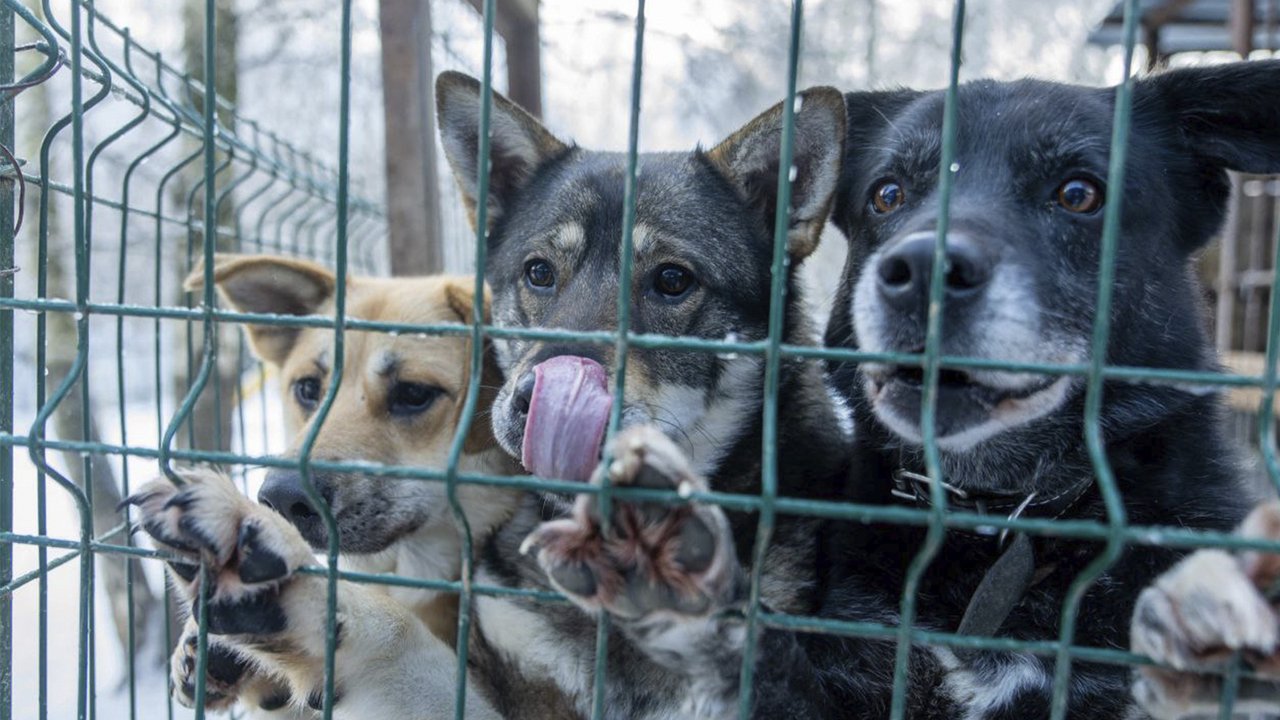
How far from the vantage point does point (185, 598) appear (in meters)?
1.90

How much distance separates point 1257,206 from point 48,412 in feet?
31.9

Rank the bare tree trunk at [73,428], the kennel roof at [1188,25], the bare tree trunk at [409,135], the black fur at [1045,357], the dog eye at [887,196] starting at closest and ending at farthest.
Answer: the black fur at [1045,357], the dog eye at [887,196], the bare tree trunk at [409,135], the bare tree trunk at [73,428], the kennel roof at [1188,25]

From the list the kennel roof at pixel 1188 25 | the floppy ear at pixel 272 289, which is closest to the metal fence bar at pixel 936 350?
the floppy ear at pixel 272 289

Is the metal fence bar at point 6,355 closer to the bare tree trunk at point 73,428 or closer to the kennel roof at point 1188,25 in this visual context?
the bare tree trunk at point 73,428

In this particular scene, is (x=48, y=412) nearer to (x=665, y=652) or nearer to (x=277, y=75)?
(x=665, y=652)

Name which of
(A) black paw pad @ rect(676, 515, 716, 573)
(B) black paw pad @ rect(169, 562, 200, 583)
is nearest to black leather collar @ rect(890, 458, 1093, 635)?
(A) black paw pad @ rect(676, 515, 716, 573)

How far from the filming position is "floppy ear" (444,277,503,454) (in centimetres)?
→ 281

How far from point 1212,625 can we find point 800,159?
1.68m

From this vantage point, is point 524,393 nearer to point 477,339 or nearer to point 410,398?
point 477,339

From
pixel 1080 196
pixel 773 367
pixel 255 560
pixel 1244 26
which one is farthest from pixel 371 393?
pixel 1244 26

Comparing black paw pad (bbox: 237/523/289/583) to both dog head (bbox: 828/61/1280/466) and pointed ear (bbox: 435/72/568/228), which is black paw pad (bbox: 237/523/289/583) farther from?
pointed ear (bbox: 435/72/568/228)

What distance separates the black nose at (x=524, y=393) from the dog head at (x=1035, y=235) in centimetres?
74

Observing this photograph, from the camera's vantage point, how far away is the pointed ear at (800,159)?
2482 mm

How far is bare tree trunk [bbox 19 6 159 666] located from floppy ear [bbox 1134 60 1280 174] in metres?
4.44
